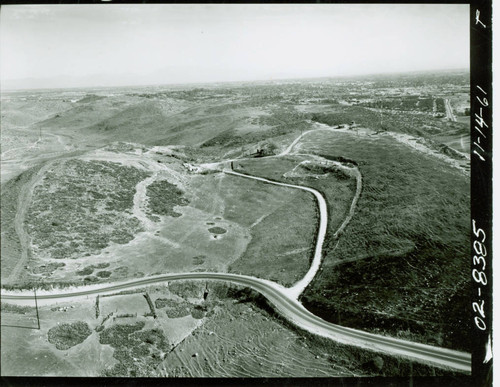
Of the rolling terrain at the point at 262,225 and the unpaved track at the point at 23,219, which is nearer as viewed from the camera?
the rolling terrain at the point at 262,225

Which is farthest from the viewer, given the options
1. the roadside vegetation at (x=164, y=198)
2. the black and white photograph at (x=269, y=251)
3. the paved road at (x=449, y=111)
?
the paved road at (x=449, y=111)

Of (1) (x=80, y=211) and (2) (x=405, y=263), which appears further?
(1) (x=80, y=211)

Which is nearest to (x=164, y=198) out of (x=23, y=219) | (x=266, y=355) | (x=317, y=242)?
(x=23, y=219)

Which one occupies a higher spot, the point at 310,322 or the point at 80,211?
the point at 80,211

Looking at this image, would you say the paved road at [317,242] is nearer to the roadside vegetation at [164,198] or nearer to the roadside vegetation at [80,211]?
the roadside vegetation at [164,198]

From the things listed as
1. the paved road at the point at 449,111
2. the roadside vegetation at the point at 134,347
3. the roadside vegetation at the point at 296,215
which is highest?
the paved road at the point at 449,111

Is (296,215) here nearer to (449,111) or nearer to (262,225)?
(262,225)

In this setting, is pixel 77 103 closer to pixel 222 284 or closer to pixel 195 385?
pixel 222 284

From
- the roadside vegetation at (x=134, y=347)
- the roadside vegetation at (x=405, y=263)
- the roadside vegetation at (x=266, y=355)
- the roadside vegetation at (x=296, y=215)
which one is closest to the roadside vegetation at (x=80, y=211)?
the roadside vegetation at (x=134, y=347)
